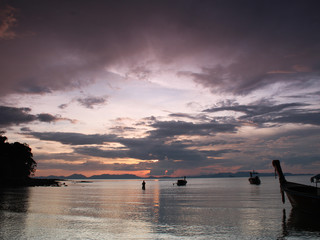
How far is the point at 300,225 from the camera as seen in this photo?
78.1 ft

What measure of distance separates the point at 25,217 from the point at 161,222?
13302mm

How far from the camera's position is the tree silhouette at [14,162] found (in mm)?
111869

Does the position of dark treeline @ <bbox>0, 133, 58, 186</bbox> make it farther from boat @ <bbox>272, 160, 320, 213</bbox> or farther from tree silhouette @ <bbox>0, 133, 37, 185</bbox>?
boat @ <bbox>272, 160, 320, 213</bbox>

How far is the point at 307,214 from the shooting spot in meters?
29.8

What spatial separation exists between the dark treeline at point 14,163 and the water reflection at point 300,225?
105424mm

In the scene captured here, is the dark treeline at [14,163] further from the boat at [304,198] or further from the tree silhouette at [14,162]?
the boat at [304,198]

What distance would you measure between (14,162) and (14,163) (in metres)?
0.77

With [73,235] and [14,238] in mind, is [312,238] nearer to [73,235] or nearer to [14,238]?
[73,235]

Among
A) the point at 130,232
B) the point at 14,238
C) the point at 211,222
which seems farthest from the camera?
the point at 211,222

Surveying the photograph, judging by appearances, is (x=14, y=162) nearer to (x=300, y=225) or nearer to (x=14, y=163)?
(x=14, y=163)

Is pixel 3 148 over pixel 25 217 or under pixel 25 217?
over

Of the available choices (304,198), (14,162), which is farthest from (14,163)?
(304,198)

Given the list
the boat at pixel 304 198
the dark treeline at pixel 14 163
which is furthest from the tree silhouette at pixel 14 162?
the boat at pixel 304 198

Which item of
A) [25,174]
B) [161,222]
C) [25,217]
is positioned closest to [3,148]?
[25,174]
